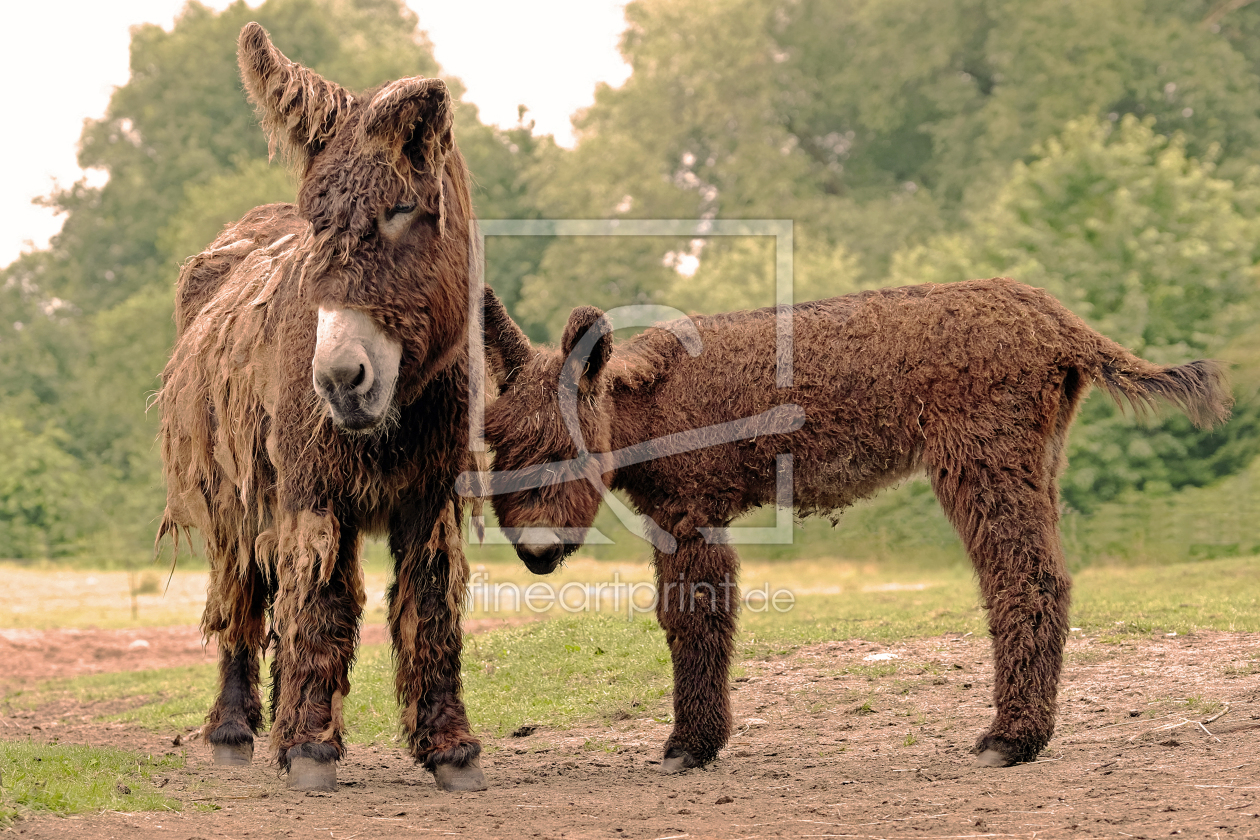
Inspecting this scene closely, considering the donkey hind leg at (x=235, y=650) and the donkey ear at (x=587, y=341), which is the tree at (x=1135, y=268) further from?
the donkey hind leg at (x=235, y=650)

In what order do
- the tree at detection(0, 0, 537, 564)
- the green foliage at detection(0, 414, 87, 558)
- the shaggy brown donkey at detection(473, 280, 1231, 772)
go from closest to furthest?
1. the shaggy brown donkey at detection(473, 280, 1231, 772)
2. the green foliage at detection(0, 414, 87, 558)
3. the tree at detection(0, 0, 537, 564)

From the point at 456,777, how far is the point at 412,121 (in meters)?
2.82

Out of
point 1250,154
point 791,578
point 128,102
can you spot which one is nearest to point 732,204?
point 1250,154

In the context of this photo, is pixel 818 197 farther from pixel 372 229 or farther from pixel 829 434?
pixel 372 229

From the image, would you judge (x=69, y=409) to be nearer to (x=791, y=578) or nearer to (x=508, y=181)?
(x=508, y=181)

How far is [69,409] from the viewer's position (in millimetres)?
35062

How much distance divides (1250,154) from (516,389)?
29007 mm

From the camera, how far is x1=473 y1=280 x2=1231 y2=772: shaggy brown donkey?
517cm

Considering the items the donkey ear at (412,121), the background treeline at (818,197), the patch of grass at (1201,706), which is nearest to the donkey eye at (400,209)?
the donkey ear at (412,121)

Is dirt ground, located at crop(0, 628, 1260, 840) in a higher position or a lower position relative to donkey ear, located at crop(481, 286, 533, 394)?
lower

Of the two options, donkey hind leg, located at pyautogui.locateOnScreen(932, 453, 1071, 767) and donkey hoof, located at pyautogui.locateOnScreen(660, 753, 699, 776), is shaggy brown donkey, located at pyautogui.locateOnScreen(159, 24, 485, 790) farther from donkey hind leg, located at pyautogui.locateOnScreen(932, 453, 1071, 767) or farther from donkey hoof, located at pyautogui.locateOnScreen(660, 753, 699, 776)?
donkey hind leg, located at pyautogui.locateOnScreen(932, 453, 1071, 767)

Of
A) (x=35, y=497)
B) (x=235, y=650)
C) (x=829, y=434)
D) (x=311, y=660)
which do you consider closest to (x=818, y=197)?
(x=35, y=497)

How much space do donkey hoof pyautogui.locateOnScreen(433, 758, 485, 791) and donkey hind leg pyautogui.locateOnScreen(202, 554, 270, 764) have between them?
5.27ft

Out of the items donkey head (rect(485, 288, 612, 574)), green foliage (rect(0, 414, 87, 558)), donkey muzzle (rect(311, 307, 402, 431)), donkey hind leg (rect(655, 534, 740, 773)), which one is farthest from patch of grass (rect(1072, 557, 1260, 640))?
green foliage (rect(0, 414, 87, 558))
